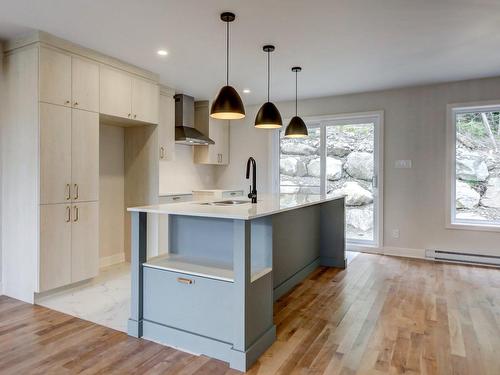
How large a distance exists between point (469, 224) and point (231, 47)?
398cm

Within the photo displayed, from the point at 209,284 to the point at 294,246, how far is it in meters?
1.61

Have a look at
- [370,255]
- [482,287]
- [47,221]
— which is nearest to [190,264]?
[47,221]

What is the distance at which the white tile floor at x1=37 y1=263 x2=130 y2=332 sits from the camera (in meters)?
2.78

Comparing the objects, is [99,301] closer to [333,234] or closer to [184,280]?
[184,280]

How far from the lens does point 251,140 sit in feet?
20.4

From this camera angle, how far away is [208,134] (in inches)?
229

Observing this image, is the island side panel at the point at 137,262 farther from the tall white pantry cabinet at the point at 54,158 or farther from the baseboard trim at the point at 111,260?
the baseboard trim at the point at 111,260

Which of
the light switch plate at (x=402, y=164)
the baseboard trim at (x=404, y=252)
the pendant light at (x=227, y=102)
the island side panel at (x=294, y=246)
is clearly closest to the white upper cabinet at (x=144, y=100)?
the pendant light at (x=227, y=102)

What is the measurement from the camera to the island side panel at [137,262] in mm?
2400

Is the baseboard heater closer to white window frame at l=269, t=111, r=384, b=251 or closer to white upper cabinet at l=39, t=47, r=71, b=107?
white window frame at l=269, t=111, r=384, b=251

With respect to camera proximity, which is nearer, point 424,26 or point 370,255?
point 424,26

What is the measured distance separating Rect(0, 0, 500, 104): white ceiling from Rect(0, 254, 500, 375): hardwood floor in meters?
2.48

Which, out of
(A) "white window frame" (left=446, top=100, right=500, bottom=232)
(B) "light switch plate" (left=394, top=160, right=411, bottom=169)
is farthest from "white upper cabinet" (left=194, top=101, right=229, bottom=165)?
(A) "white window frame" (left=446, top=100, right=500, bottom=232)

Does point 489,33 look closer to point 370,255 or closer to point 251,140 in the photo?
point 370,255
